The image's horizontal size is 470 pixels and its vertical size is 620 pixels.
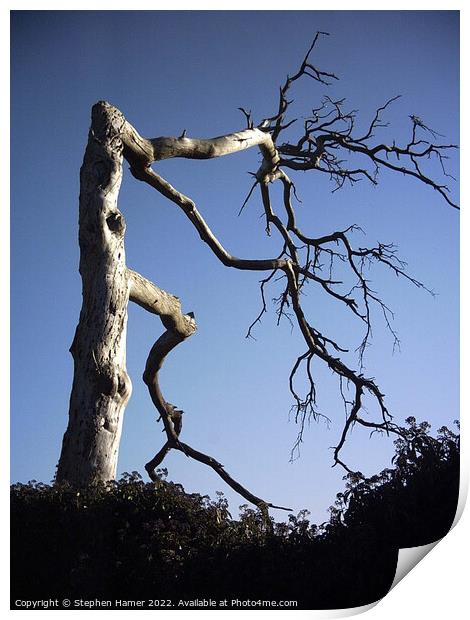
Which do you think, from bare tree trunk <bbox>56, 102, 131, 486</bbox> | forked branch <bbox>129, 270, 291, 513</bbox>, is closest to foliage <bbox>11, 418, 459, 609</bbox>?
bare tree trunk <bbox>56, 102, 131, 486</bbox>

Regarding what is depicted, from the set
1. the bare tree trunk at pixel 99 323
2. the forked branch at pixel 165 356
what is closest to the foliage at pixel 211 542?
the bare tree trunk at pixel 99 323

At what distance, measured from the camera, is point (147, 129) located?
3973mm

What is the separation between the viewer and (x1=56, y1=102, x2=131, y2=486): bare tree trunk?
335 centimetres

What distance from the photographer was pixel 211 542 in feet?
9.41

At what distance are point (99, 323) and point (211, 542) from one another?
107 centimetres

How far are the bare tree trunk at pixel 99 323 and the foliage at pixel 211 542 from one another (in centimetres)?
31

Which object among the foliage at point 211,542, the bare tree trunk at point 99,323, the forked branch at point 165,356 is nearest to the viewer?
the foliage at point 211,542

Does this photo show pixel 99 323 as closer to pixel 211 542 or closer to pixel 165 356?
pixel 165 356

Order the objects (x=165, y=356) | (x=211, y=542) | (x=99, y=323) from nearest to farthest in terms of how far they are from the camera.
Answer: (x=211, y=542) < (x=99, y=323) < (x=165, y=356)

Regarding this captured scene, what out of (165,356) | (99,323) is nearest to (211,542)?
(99,323)

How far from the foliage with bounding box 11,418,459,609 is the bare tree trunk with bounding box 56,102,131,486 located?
313 millimetres

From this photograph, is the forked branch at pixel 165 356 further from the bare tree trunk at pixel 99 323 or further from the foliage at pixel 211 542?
the foliage at pixel 211 542

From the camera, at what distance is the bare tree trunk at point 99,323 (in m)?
3.35
